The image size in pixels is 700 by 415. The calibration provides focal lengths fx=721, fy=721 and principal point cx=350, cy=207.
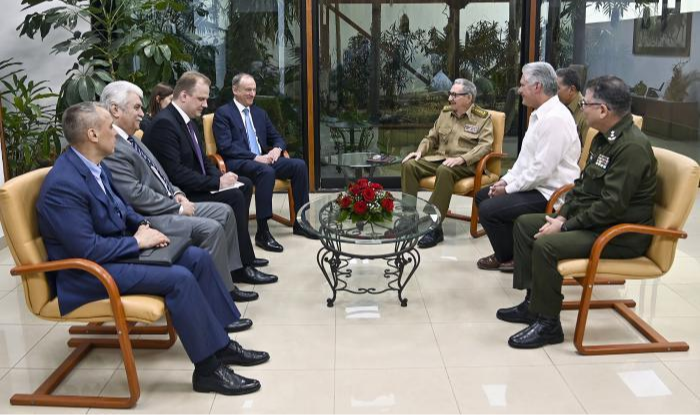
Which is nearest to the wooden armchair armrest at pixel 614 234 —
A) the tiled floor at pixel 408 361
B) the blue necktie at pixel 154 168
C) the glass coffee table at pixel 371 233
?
A: the tiled floor at pixel 408 361

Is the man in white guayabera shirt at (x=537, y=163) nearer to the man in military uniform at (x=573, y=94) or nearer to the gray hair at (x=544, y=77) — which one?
the gray hair at (x=544, y=77)

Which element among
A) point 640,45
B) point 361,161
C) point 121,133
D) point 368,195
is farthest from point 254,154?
point 640,45

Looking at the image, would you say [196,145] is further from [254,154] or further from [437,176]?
[437,176]

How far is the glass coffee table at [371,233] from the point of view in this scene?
4.30m

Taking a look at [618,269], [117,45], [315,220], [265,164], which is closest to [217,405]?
[315,220]

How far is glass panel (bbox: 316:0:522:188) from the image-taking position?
748 cm

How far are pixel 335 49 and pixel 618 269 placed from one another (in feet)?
14.9

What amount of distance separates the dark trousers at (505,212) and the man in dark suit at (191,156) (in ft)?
5.12

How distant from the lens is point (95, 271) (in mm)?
3107

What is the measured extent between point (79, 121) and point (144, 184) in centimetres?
98

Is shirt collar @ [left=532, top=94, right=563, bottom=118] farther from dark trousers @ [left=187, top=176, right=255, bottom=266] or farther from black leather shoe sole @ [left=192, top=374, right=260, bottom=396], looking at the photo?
black leather shoe sole @ [left=192, top=374, right=260, bottom=396]

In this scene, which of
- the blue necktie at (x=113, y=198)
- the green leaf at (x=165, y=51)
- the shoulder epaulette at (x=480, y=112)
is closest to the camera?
the blue necktie at (x=113, y=198)

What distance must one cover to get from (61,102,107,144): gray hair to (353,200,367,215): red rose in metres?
1.71

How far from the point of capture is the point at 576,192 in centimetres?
409
